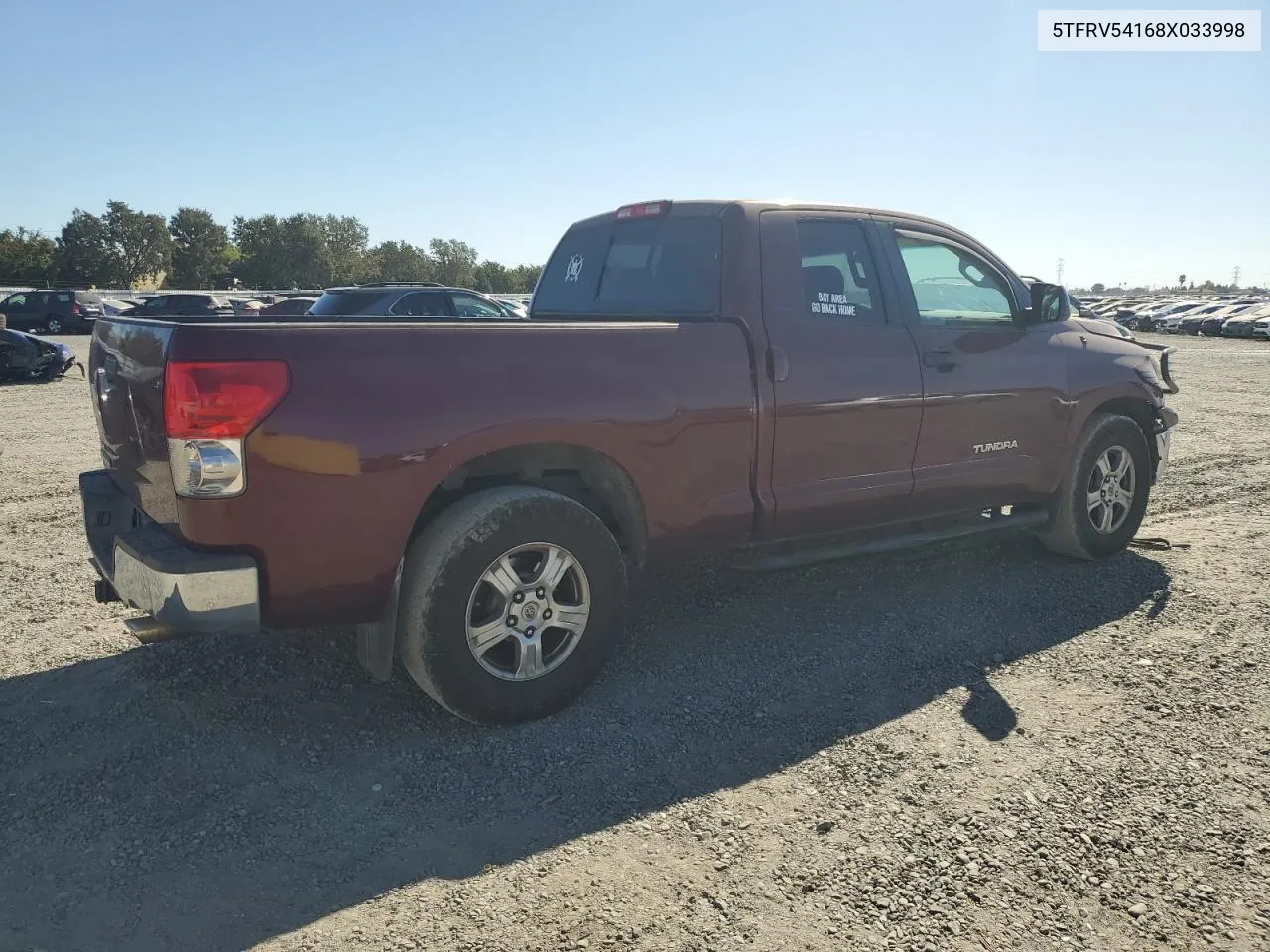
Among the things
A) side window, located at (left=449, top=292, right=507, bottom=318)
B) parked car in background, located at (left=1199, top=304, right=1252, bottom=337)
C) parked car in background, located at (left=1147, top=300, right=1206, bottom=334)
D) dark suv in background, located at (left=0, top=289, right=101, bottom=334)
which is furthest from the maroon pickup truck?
parked car in background, located at (left=1147, top=300, right=1206, bottom=334)

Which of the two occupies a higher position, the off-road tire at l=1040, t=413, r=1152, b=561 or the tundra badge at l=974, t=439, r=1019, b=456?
the tundra badge at l=974, t=439, r=1019, b=456

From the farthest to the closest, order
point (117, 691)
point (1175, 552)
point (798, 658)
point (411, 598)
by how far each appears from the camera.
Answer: point (1175, 552) → point (798, 658) → point (117, 691) → point (411, 598)

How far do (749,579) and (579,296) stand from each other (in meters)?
1.84

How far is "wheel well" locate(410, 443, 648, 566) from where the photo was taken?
11.4 feet

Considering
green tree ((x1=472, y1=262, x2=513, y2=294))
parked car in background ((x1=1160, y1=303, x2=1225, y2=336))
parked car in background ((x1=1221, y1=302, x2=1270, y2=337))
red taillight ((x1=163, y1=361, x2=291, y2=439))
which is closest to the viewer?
red taillight ((x1=163, y1=361, x2=291, y2=439))

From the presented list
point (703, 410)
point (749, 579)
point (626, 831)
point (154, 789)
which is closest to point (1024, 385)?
point (749, 579)

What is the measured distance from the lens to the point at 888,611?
4.81 meters

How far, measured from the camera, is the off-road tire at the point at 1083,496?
17.9 ft

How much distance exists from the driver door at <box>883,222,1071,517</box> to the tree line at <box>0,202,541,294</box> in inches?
3250

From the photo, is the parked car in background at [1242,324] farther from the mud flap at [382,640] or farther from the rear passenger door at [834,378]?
the mud flap at [382,640]

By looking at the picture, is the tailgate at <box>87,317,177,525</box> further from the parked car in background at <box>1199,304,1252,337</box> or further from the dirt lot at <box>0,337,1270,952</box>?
the parked car in background at <box>1199,304,1252,337</box>

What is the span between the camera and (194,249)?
94.7 m

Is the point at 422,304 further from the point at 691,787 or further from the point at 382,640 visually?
the point at 691,787

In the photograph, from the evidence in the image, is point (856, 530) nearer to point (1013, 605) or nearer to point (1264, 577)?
point (1013, 605)
